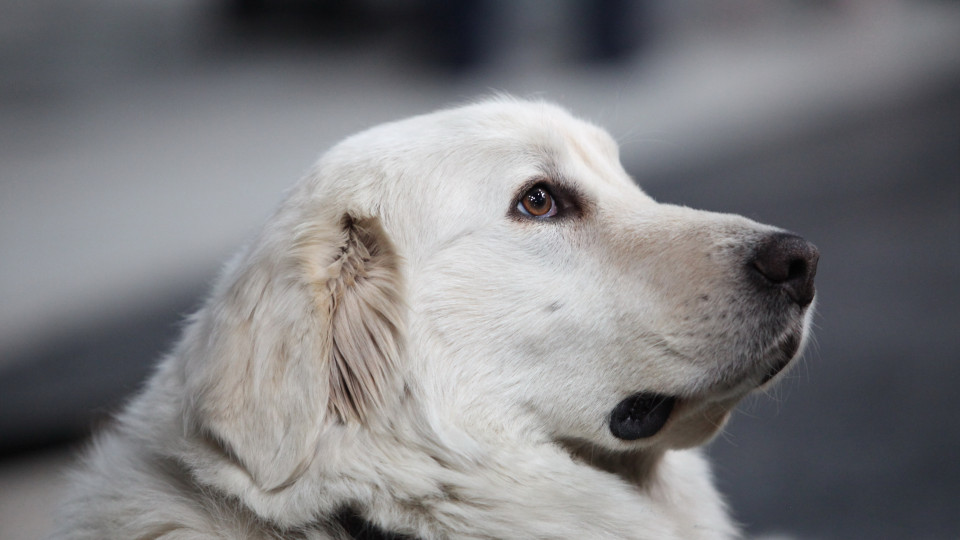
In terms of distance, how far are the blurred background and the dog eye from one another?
2.84ft

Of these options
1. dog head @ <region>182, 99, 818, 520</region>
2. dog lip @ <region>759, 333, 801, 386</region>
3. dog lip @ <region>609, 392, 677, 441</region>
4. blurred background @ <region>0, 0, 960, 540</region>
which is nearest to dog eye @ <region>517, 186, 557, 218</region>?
dog head @ <region>182, 99, 818, 520</region>

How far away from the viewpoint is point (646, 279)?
229 centimetres

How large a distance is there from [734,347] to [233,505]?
4.37 feet

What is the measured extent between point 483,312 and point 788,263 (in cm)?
81

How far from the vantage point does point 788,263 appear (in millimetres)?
2213

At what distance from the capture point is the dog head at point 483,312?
2.07 meters

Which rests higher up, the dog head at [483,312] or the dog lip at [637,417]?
the dog head at [483,312]

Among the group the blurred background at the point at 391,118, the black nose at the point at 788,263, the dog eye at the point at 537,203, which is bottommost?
the blurred background at the point at 391,118

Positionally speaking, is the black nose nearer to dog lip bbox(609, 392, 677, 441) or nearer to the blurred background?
dog lip bbox(609, 392, 677, 441)

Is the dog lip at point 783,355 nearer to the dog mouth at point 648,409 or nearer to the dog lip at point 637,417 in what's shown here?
the dog mouth at point 648,409

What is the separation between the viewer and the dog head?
81.4 inches

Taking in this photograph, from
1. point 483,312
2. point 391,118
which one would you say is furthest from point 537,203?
point 391,118

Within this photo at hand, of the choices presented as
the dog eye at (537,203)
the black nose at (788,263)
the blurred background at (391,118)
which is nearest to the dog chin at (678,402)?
the black nose at (788,263)

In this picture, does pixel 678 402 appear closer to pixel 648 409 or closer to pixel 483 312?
pixel 648 409
